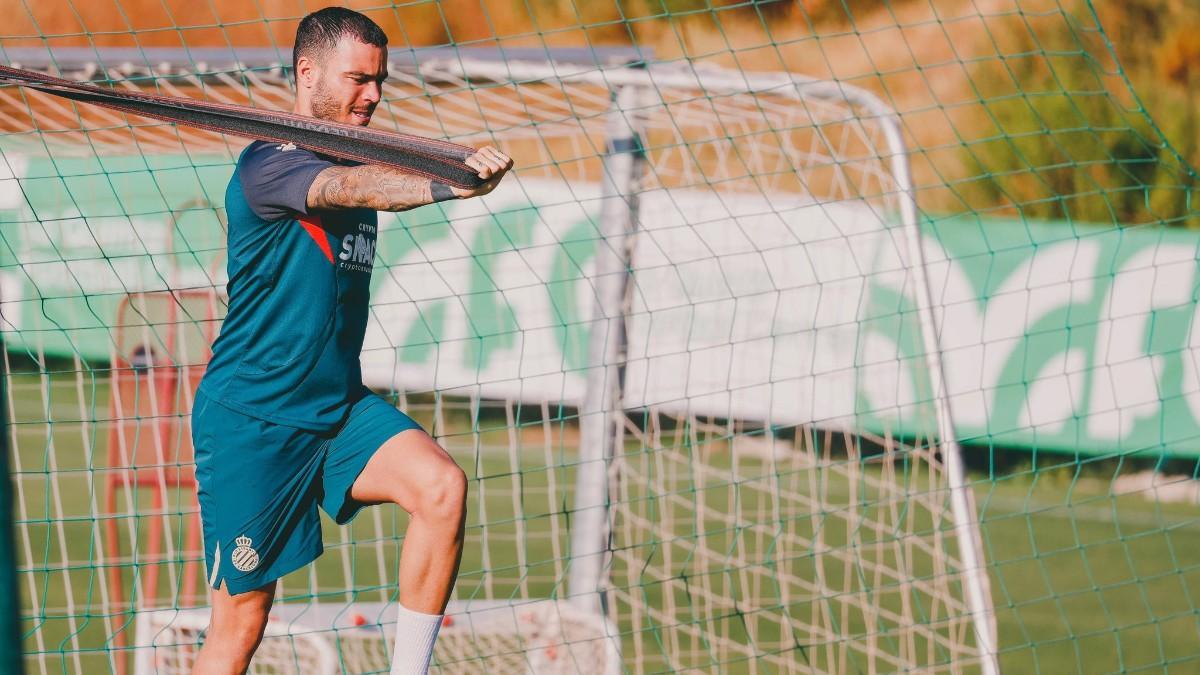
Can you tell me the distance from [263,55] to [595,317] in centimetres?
148

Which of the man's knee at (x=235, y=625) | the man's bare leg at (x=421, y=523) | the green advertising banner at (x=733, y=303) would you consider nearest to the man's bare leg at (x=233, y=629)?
the man's knee at (x=235, y=625)

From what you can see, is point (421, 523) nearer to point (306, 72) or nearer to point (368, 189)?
point (368, 189)

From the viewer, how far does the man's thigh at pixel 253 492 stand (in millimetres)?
2992

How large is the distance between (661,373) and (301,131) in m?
4.25

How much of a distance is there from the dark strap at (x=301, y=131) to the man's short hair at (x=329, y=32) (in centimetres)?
24

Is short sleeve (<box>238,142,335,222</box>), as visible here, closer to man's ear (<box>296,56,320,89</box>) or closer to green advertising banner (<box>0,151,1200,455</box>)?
man's ear (<box>296,56,320,89</box>)

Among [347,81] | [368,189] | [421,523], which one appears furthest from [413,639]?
[347,81]

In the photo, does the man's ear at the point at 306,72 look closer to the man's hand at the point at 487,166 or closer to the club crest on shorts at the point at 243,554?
the man's hand at the point at 487,166

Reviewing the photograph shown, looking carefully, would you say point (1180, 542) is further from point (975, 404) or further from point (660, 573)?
point (660, 573)

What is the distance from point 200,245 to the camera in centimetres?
752

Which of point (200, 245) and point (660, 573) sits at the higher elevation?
point (200, 245)

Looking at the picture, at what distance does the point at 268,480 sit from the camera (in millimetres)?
3000

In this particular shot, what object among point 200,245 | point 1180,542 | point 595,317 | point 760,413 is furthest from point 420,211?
point 1180,542

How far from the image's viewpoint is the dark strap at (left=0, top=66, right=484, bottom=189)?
2529 mm
